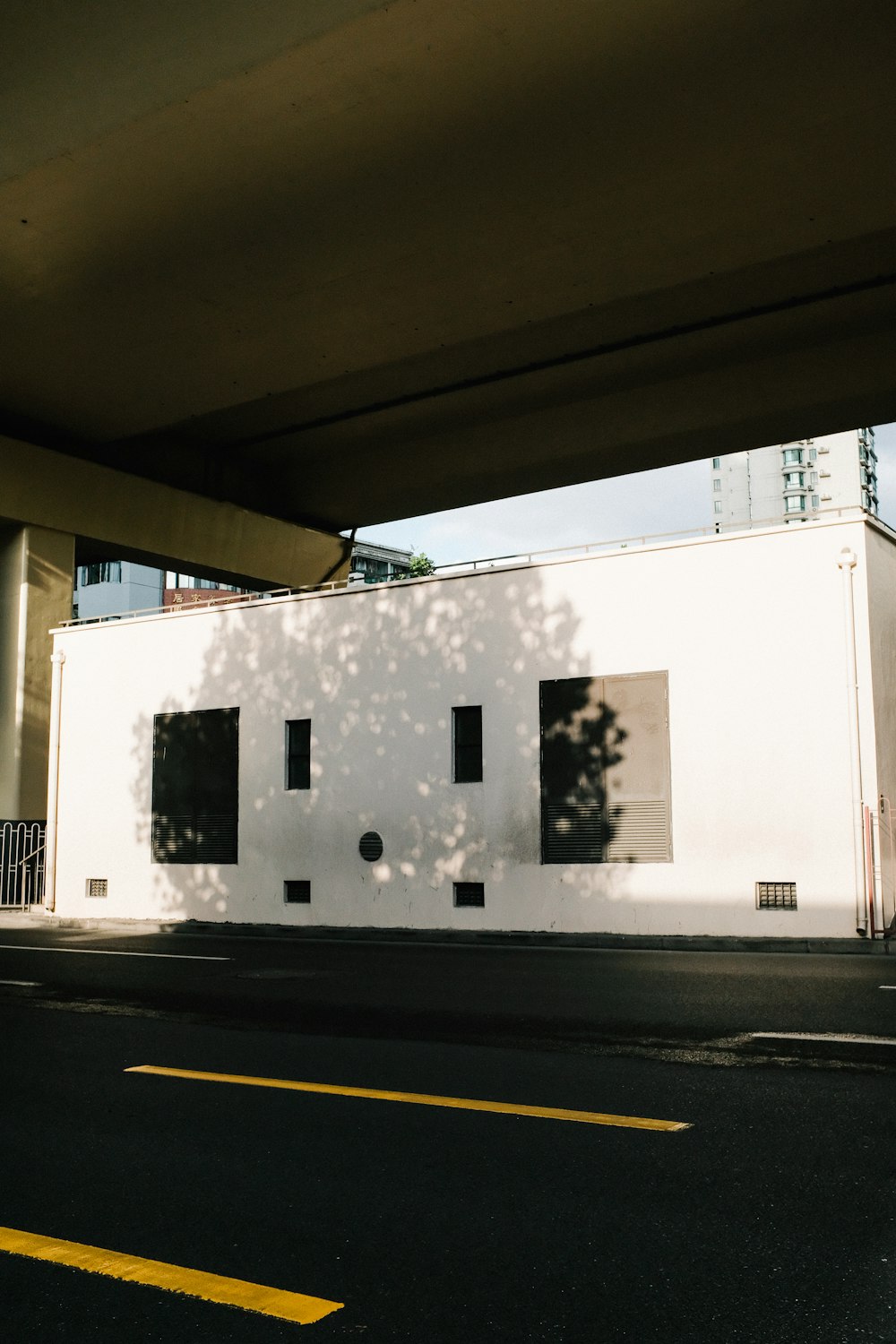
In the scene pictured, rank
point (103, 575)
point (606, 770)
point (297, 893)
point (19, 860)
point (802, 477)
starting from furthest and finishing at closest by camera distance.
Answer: point (802, 477) < point (103, 575) < point (19, 860) < point (297, 893) < point (606, 770)

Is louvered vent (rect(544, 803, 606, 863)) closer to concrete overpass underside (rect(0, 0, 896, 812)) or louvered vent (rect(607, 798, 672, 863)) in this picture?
louvered vent (rect(607, 798, 672, 863))

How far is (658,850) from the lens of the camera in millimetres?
18844

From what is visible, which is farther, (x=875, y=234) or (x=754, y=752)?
(x=875, y=234)

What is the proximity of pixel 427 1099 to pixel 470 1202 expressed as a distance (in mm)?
1884

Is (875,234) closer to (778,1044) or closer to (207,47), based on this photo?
(207,47)

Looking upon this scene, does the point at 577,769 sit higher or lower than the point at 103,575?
lower

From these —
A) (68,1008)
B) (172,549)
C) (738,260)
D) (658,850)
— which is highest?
(738,260)

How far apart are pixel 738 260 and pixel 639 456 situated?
28.9ft

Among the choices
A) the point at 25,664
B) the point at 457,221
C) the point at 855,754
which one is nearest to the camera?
the point at 855,754

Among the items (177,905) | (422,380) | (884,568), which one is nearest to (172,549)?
(422,380)

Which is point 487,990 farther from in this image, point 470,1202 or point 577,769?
point 577,769

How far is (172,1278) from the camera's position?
4008 millimetres

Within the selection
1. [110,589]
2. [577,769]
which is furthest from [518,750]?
[110,589]

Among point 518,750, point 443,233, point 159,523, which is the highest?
point 443,233
